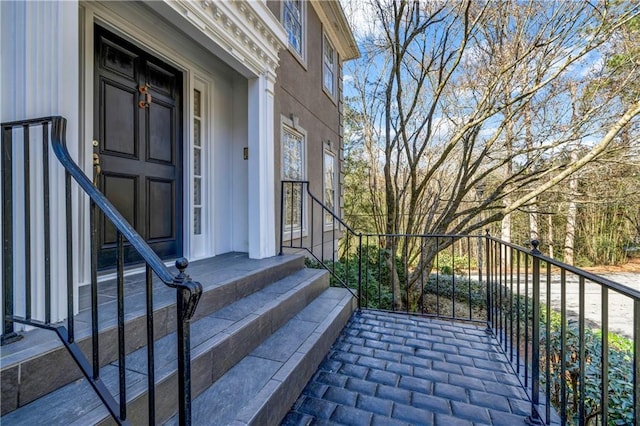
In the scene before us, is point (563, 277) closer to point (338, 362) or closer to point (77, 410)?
point (338, 362)

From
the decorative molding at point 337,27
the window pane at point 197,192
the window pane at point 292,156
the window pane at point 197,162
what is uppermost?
the decorative molding at point 337,27

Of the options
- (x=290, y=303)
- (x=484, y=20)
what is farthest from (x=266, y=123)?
(x=484, y=20)

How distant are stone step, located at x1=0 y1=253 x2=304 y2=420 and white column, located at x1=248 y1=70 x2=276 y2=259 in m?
0.57

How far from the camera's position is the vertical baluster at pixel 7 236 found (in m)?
1.31

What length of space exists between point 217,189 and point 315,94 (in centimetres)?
271

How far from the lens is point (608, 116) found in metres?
4.36

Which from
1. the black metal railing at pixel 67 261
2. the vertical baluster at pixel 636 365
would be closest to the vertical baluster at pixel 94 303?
the black metal railing at pixel 67 261

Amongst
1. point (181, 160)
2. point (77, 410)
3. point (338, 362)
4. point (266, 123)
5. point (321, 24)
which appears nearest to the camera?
point (77, 410)

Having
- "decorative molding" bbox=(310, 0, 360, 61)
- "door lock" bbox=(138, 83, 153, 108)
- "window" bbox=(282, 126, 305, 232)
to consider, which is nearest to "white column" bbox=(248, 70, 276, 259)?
"window" bbox=(282, 126, 305, 232)

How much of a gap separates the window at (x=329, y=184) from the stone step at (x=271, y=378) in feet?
11.6

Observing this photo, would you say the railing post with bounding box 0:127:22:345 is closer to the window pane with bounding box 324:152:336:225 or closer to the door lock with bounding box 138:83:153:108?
the door lock with bounding box 138:83:153:108

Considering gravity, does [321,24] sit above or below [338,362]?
above

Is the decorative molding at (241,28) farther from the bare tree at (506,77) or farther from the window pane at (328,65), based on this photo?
the window pane at (328,65)

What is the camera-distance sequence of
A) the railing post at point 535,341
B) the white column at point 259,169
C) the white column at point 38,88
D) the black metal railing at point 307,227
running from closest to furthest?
the white column at point 38,88
the railing post at point 535,341
the white column at point 259,169
the black metal railing at point 307,227
